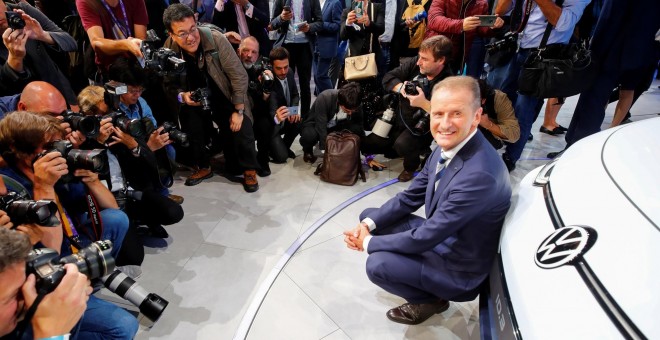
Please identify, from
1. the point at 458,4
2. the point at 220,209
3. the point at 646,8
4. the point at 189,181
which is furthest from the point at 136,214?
the point at 646,8

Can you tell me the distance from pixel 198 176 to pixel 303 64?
1.92 meters

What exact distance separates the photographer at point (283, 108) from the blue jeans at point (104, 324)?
2.43m

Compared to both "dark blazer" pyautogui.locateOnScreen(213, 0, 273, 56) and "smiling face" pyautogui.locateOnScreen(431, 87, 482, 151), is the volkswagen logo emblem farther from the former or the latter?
"dark blazer" pyautogui.locateOnScreen(213, 0, 273, 56)

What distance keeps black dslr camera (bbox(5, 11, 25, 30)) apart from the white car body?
9.74ft

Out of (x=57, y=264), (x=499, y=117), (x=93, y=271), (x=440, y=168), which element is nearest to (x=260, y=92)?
(x=499, y=117)

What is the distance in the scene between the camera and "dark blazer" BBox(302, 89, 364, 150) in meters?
3.78

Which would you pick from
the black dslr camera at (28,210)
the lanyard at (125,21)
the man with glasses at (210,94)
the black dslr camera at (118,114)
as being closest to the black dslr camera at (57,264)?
the black dslr camera at (28,210)

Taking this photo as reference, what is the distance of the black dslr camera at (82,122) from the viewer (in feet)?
6.63

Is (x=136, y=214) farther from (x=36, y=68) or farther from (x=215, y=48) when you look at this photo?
(x=215, y=48)

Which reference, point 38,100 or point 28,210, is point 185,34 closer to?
point 38,100

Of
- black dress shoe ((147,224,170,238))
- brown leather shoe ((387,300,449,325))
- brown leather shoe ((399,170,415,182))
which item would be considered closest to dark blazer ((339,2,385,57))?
brown leather shoe ((399,170,415,182))

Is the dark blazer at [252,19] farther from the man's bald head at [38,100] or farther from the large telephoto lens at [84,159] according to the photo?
the large telephoto lens at [84,159]

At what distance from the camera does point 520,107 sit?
3.47 meters

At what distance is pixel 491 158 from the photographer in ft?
5.53
